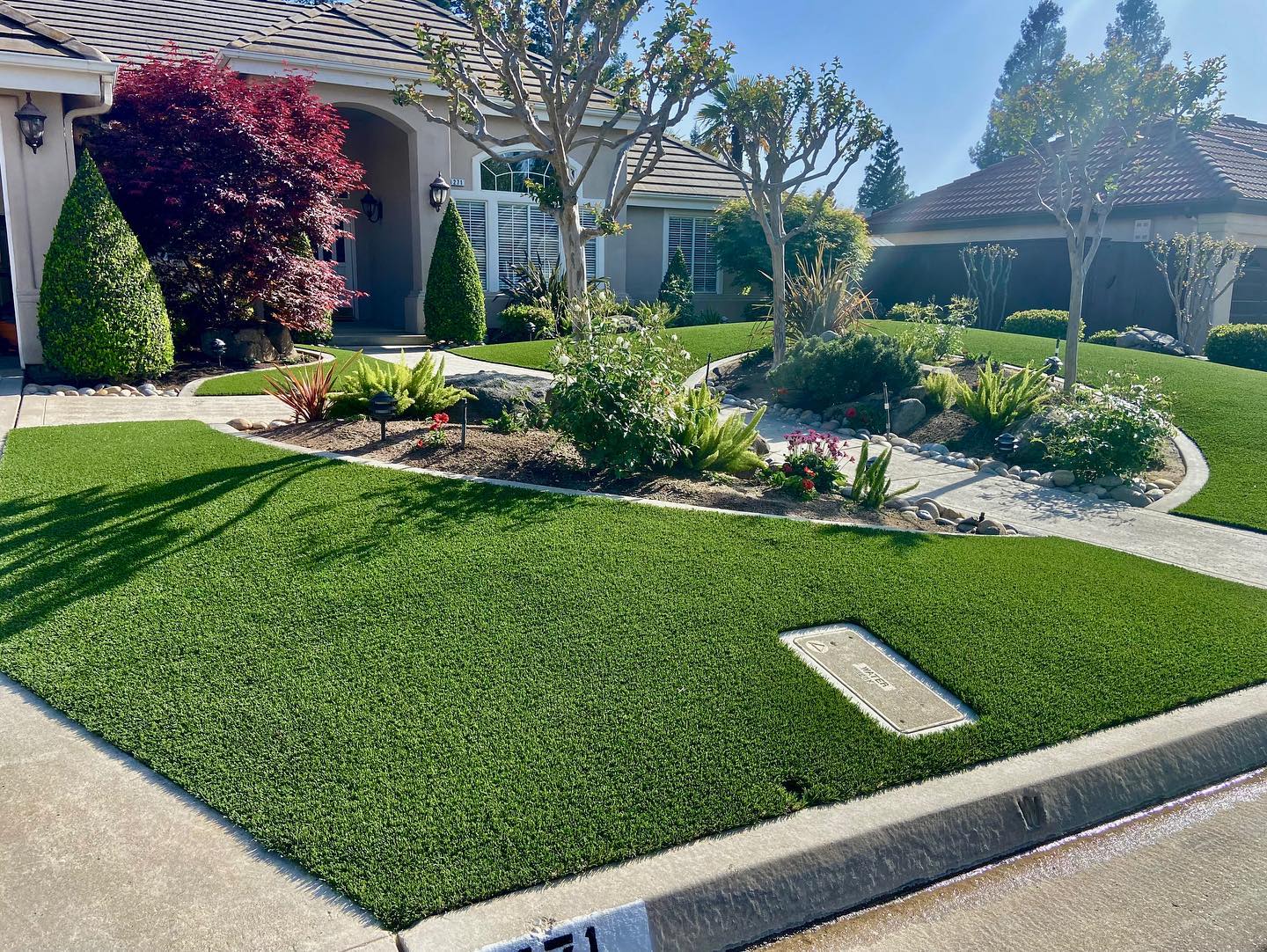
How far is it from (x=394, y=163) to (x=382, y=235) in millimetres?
1452

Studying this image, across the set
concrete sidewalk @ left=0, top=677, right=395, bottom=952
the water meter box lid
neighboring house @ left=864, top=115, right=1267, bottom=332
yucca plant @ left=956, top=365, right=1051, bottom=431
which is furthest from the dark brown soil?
neighboring house @ left=864, top=115, right=1267, bottom=332

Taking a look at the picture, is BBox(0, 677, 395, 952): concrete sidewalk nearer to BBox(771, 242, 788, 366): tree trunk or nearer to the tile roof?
BBox(771, 242, 788, 366): tree trunk

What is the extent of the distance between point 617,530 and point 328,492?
2101 millimetres

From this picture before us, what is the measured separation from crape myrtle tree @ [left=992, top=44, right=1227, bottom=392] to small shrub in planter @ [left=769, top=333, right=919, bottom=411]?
6.62 ft

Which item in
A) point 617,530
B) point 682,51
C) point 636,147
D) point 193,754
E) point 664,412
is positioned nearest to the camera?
point 193,754

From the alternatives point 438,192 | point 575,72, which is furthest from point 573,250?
point 438,192

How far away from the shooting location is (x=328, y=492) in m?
6.80

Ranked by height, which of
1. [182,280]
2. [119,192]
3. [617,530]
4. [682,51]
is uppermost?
[682,51]

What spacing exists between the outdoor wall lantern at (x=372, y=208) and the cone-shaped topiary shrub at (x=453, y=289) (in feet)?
9.77

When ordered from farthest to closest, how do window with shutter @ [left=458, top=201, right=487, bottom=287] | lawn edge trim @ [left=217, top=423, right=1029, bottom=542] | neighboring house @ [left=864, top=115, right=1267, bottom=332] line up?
neighboring house @ [left=864, top=115, right=1267, bottom=332] → window with shutter @ [left=458, top=201, right=487, bottom=287] → lawn edge trim @ [left=217, top=423, right=1029, bottom=542]

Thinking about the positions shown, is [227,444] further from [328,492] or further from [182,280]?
[182,280]

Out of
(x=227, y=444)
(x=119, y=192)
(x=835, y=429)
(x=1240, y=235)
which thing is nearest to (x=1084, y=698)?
(x=227, y=444)

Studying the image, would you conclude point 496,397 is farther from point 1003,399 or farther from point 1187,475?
point 1187,475

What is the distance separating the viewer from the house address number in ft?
10.2
